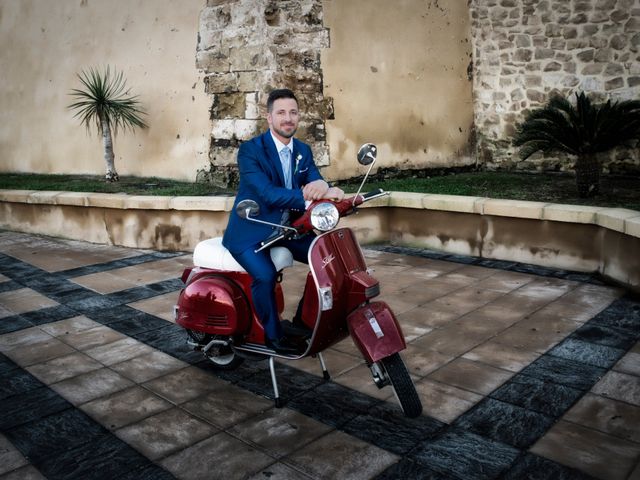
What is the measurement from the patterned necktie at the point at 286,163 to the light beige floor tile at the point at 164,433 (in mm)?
1446

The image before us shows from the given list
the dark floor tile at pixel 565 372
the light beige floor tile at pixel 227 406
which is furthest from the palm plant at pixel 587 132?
the light beige floor tile at pixel 227 406

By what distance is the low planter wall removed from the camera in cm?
566

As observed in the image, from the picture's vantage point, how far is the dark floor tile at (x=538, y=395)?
329cm

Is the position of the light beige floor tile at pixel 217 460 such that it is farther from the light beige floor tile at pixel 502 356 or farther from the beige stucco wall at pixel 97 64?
the beige stucco wall at pixel 97 64

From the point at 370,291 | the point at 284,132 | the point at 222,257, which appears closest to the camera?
the point at 370,291

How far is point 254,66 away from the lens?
7891 millimetres

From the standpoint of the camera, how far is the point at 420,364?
154 inches

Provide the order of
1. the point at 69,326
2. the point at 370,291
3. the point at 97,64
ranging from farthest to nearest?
1. the point at 97,64
2. the point at 69,326
3. the point at 370,291

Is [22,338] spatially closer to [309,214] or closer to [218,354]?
[218,354]

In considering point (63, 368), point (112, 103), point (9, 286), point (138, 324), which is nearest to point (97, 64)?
point (112, 103)

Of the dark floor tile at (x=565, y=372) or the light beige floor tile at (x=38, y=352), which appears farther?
the light beige floor tile at (x=38, y=352)

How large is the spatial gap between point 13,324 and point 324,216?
3.22 meters

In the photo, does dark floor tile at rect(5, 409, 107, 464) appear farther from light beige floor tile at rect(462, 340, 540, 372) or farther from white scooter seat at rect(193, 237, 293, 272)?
light beige floor tile at rect(462, 340, 540, 372)

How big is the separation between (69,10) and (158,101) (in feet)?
9.86
